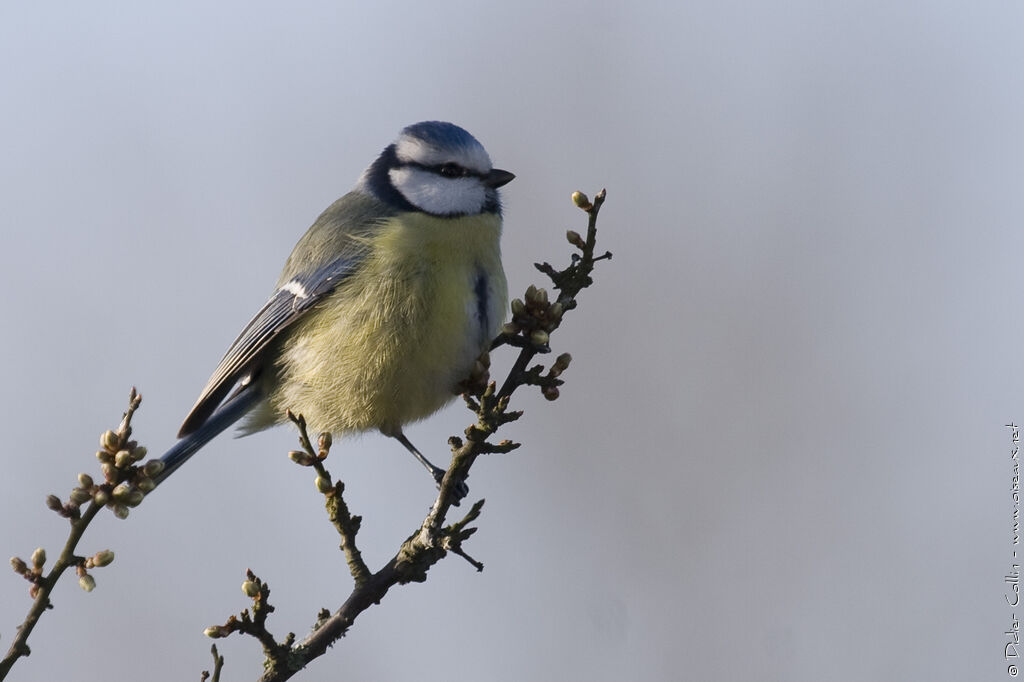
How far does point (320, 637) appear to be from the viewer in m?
2.14

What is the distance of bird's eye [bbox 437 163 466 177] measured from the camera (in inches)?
128

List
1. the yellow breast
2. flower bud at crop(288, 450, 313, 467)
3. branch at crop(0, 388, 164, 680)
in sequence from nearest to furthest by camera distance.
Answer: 1. branch at crop(0, 388, 164, 680)
2. flower bud at crop(288, 450, 313, 467)
3. the yellow breast

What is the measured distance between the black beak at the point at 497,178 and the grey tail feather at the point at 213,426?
1.03 meters

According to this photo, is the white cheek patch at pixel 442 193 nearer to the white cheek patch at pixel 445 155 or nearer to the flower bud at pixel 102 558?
the white cheek patch at pixel 445 155

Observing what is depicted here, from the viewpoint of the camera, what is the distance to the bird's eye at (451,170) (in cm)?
325

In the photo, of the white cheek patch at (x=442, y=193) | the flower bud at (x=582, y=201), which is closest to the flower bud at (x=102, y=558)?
the flower bud at (x=582, y=201)

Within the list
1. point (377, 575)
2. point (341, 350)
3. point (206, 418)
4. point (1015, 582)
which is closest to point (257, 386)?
point (206, 418)

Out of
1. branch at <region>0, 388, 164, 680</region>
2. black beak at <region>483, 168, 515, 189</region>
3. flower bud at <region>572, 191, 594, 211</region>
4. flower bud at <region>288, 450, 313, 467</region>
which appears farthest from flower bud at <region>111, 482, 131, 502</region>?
black beak at <region>483, 168, 515, 189</region>

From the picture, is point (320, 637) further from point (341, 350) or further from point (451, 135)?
point (451, 135)

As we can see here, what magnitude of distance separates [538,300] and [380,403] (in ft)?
3.06

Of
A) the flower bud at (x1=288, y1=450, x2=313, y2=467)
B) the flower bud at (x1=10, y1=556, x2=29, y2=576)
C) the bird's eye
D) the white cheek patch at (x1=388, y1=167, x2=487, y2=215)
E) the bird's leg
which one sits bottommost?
the flower bud at (x1=10, y1=556, x2=29, y2=576)

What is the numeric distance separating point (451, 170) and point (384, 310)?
23.4 inches

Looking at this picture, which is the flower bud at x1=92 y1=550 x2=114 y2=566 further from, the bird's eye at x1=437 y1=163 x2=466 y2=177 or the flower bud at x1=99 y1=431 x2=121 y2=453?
the bird's eye at x1=437 y1=163 x2=466 y2=177

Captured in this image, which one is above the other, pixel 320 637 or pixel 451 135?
pixel 451 135
